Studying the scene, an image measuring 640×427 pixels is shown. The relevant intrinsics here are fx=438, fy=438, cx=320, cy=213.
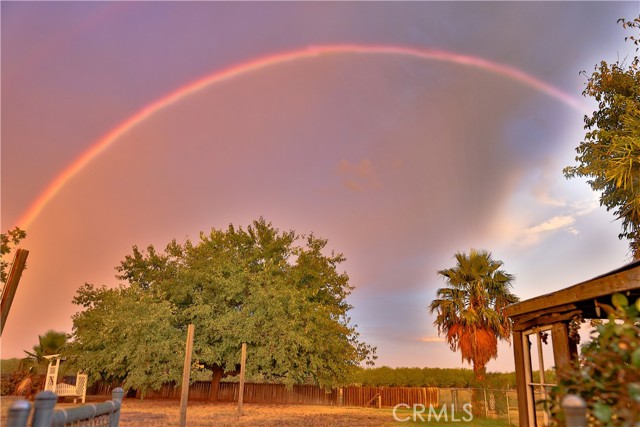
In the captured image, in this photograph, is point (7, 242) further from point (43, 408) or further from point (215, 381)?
point (43, 408)

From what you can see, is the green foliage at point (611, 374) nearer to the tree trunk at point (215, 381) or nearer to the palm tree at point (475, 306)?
the palm tree at point (475, 306)

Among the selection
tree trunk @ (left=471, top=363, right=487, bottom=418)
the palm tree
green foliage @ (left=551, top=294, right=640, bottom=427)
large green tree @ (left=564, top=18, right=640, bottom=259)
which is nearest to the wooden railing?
green foliage @ (left=551, top=294, right=640, bottom=427)

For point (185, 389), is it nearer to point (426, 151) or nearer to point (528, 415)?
point (528, 415)

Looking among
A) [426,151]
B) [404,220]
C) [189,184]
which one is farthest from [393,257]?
[189,184]

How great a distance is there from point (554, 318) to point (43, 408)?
21.1ft

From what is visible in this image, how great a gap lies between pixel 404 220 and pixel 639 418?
27316 mm

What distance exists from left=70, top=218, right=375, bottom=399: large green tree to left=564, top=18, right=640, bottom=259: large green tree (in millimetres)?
14664

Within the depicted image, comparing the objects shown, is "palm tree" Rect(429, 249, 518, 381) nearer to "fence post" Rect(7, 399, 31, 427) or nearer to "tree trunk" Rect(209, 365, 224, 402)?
"tree trunk" Rect(209, 365, 224, 402)

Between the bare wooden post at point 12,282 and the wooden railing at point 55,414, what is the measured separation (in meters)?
4.06

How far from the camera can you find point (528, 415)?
7441mm

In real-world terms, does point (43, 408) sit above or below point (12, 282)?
below

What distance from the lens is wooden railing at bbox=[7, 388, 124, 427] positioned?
8.29 feet

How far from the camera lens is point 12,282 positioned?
24.7 feet

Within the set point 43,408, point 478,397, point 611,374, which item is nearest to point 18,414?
point 43,408
